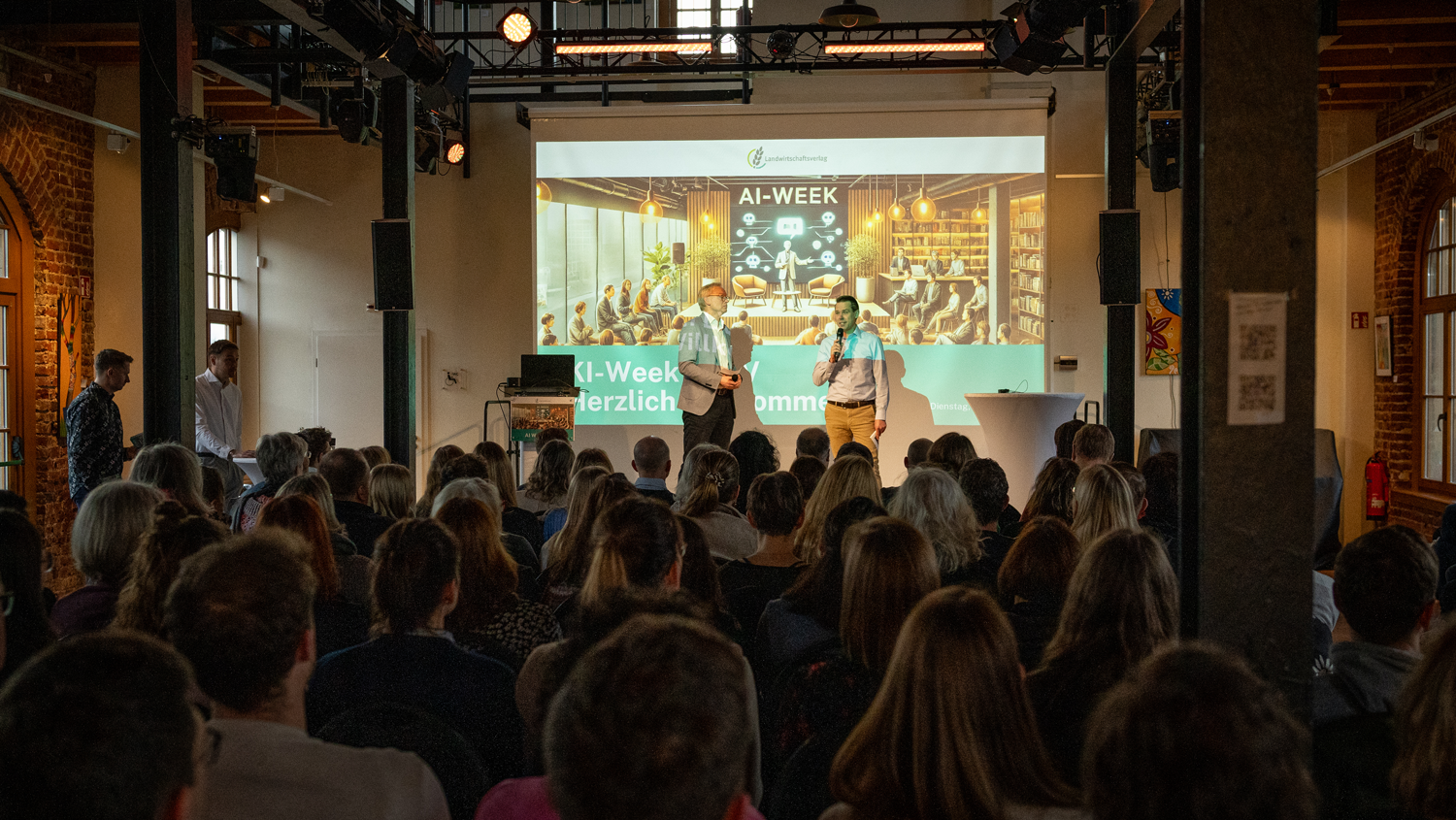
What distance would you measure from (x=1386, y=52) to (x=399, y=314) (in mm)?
7474

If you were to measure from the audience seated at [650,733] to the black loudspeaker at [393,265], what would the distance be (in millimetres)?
6608

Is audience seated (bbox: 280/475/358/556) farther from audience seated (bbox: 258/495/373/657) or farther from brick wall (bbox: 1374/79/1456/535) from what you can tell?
brick wall (bbox: 1374/79/1456/535)

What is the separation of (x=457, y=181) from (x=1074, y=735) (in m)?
9.72

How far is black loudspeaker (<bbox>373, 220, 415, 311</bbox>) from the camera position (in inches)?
283

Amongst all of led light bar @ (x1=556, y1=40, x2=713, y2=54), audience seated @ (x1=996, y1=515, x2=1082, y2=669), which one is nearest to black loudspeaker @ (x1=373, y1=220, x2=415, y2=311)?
led light bar @ (x1=556, y1=40, x2=713, y2=54)

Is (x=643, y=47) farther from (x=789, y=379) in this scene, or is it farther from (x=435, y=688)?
(x=435, y=688)

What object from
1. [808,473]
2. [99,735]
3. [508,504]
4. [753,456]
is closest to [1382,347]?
[753,456]

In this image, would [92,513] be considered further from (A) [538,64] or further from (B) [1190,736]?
(A) [538,64]

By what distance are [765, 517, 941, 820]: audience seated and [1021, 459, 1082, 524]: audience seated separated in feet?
6.55

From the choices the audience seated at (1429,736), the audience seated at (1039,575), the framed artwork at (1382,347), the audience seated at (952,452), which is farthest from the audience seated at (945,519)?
the framed artwork at (1382,347)

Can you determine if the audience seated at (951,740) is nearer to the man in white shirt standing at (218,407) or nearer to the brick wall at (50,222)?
the man in white shirt standing at (218,407)

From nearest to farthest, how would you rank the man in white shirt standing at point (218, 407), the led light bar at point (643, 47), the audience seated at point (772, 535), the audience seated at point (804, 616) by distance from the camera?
the audience seated at point (804, 616) < the audience seated at point (772, 535) < the man in white shirt standing at point (218, 407) < the led light bar at point (643, 47)

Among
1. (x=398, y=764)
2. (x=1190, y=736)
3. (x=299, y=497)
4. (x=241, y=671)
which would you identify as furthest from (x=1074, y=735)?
(x=299, y=497)

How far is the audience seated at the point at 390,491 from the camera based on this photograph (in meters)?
4.37
